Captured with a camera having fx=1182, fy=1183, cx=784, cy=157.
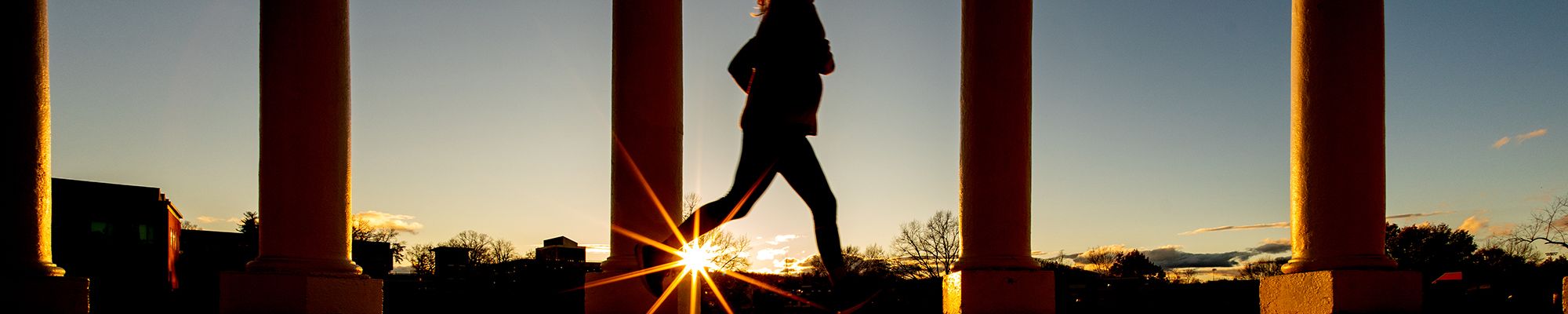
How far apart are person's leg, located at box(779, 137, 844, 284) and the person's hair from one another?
3.15 m

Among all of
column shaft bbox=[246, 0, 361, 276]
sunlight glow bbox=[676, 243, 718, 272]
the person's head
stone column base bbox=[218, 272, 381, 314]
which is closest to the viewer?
the person's head

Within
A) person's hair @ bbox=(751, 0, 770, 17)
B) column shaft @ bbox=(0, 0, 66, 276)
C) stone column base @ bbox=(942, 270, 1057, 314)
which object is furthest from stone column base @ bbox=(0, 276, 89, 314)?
stone column base @ bbox=(942, 270, 1057, 314)

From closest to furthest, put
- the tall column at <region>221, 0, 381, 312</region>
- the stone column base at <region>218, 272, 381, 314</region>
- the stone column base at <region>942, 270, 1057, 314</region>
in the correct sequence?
1. the stone column base at <region>218, 272, 381, 314</region>
2. the tall column at <region>221, 0, 381, 312</region>
3. the stone column base at <region>942, 270, 1057, 314</region>

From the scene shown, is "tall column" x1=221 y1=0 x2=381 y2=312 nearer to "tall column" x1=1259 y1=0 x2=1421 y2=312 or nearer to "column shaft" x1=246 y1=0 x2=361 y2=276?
"column shaft" x1=246 y1=0 x2=361 y2=276

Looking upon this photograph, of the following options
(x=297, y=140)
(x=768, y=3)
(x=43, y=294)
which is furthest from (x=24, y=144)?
(x=768, y=3)

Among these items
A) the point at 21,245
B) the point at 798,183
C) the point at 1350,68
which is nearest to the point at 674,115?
the point at 21,245

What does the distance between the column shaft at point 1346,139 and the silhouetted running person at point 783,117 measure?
53.0m

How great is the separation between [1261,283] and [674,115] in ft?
130

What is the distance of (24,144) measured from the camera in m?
57.3

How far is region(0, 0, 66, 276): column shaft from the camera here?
56469 mm

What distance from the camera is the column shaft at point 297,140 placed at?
2517 inches

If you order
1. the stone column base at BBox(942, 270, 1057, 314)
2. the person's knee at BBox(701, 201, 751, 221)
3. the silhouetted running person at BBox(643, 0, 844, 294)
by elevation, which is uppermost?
the silhouetted running person at BBox(643, 0, 844, 294)

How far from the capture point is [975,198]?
86.9 metres

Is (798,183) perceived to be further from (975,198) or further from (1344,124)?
(975,198)
